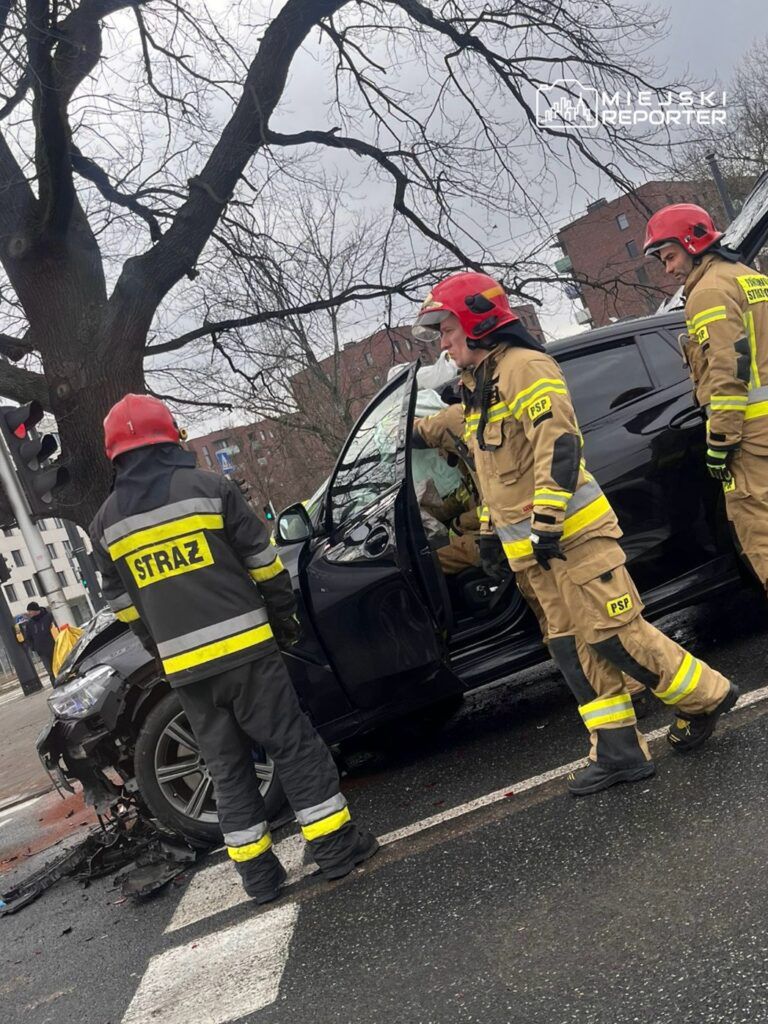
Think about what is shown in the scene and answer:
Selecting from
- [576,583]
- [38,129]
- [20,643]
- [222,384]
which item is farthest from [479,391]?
[20,643]

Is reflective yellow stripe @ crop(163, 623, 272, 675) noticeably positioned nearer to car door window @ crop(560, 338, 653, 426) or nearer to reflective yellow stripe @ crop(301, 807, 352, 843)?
reflective yellow stripe @ crop(301, 807, 352, 843)

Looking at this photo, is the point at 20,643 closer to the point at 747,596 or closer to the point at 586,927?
the point at 747,596

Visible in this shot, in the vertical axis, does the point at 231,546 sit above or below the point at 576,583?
above

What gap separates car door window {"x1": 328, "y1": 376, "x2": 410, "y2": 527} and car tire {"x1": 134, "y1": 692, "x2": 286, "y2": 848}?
1.23m

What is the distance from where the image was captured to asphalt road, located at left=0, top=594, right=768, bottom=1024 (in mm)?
2391

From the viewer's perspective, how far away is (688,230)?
404 centimetres

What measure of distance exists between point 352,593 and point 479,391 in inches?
44.0

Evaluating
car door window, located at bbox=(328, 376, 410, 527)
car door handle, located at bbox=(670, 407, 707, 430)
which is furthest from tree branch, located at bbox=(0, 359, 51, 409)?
car door handle, located at bbox=(670, 407, 707, 430)

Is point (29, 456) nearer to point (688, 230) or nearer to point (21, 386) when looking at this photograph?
point (21, 386)

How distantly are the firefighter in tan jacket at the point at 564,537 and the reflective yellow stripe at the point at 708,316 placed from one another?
84 cm

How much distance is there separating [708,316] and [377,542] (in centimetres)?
173

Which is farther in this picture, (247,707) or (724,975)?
(247,707)

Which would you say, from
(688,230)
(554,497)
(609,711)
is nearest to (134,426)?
(554,497)

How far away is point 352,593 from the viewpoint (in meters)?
4.11
